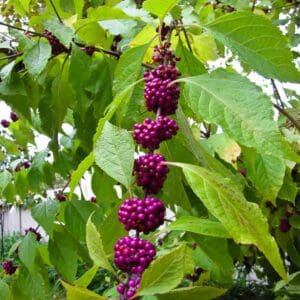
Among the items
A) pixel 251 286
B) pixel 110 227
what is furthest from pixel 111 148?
pixel 251 286

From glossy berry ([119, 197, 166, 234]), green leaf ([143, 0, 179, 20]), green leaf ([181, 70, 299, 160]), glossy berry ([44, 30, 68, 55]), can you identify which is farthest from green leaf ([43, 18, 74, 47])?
glossy berry ([119, 197, 166, 234])

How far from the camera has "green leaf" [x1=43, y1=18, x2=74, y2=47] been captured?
85 cm

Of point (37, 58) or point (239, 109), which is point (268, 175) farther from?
point (37, 58)

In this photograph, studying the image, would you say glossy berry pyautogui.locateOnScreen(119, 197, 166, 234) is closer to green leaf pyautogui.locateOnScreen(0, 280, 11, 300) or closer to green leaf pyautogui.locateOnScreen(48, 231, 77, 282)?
green leaf pyautogui.locateOnScreen(48, 231, 77, 282)

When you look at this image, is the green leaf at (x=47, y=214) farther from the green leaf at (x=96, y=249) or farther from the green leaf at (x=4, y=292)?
the green leaf at (x=96, y=249)

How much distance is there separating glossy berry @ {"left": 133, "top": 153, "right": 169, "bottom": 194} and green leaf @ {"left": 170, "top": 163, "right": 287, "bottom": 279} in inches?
2.1

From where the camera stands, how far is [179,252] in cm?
43

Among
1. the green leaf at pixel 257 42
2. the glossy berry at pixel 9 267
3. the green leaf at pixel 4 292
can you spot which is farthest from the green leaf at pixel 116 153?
the glossy berry at pixel 9 267

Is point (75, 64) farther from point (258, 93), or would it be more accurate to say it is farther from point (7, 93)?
point (258, 93)

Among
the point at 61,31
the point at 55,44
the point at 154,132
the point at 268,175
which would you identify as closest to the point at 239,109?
the point at 154,132

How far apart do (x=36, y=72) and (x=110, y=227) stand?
0.37 metres

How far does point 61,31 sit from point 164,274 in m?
0.56

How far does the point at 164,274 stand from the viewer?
425 millimetres

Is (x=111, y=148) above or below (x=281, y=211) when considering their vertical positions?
above
